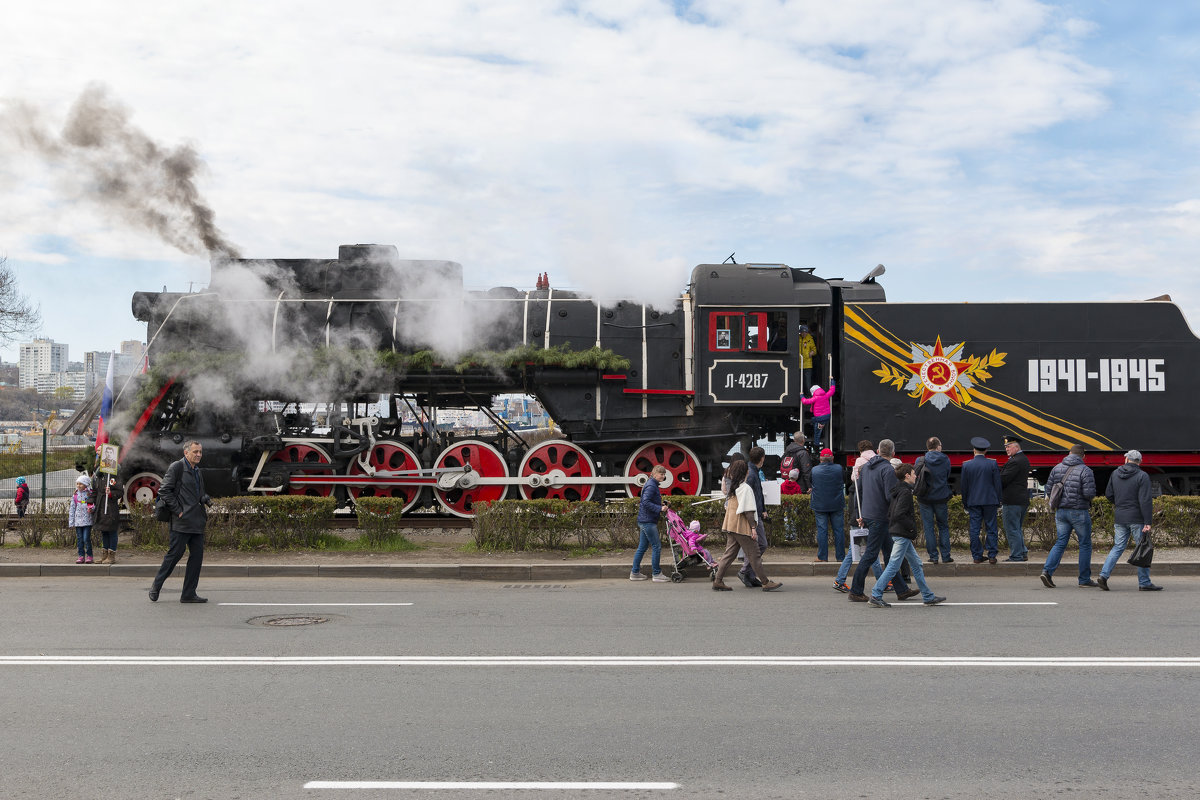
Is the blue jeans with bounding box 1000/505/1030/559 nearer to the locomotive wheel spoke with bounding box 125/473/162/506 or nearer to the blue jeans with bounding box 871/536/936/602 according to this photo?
the blue jeans with bounding box 871/536/936/602

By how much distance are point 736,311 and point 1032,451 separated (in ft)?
17.7

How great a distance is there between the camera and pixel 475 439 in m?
15.5

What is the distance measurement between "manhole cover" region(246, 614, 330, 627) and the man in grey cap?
773cm

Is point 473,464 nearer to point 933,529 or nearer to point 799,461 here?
point 799,461

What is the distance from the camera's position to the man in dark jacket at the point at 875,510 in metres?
8.89

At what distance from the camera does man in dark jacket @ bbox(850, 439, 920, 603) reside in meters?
8.89

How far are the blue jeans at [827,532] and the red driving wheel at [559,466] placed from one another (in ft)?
15.7

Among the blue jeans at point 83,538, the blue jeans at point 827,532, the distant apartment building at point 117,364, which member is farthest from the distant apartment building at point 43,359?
the blue jeans at point 827,532

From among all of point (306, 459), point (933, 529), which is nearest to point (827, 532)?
point (933, 529)

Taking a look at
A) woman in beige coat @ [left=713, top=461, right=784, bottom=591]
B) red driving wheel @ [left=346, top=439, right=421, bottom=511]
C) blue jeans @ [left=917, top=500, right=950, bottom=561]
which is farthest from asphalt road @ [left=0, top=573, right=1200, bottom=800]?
red driving wheel @ [left=346, top=439, right=421, bottom=511]

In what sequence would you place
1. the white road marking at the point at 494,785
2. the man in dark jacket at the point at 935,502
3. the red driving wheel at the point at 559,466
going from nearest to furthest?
the white road marking at the point at 494,785 → the man in dark jacket at the point at 935,502 → the red driving wheel at the point at 559,466

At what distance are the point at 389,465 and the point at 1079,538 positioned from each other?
10.4 m

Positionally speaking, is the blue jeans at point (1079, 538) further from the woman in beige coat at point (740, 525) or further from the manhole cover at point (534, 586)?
the manhole cover at point (534, 586)

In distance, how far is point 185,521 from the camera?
9055 millimetres
